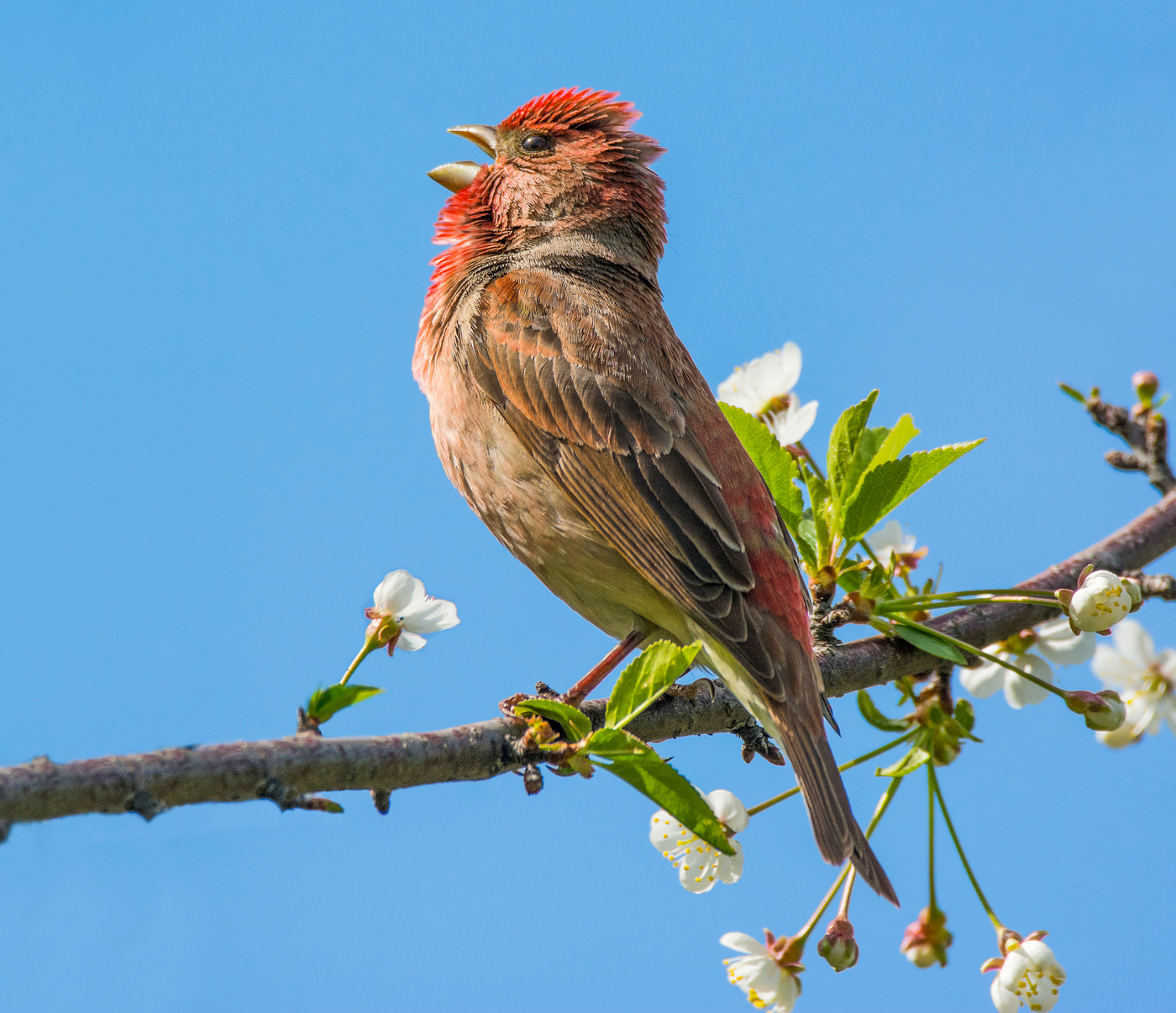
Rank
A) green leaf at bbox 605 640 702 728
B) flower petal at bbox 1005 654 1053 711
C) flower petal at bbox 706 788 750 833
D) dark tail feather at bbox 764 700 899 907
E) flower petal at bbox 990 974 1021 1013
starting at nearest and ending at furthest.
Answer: green leaf at bbox 605 640 702 728 < dark tail feather at bbox 764 700 899 907 < flower petal at bbox 706 788 750 833 < flower petal at bbox 990 974 1021 1013 < flower petal at bbox 1005 654 1053 711

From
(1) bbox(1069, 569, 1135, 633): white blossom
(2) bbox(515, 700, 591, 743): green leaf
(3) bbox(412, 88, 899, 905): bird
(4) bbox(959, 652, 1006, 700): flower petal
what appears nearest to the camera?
(2) bbox(515, 700, 591, 743): green leaf

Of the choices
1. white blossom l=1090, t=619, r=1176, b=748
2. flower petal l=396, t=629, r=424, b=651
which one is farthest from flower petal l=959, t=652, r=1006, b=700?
flower petal l=396, t=629, r=424, b=651

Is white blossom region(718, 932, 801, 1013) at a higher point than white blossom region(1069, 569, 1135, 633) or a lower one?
lower

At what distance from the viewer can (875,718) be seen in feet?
14.6

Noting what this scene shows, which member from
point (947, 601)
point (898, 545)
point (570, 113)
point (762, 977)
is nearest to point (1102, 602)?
point (947, 601)

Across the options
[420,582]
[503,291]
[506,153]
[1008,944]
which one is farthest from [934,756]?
[506,153]

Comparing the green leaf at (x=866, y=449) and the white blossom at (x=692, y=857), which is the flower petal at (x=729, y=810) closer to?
the white blossom at (x=692, y=857)

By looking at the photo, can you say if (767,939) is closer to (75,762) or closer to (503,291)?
(75,762)

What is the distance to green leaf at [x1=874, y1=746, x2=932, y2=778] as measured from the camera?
4.13 metres

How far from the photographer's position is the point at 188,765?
2562 millimetres

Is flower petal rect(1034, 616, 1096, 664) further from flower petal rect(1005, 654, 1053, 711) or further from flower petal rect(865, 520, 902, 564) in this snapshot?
flower petal rect(865, 520, 902, 564)

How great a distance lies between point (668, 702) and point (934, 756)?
3.88 ft

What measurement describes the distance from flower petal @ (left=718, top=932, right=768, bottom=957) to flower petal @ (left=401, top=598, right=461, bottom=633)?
144 centimetres

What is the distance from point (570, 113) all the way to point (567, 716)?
13.8ft
